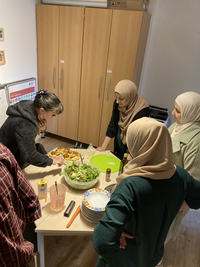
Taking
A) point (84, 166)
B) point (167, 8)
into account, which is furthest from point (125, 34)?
point (84, 166)

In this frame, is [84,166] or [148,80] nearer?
[84,166]

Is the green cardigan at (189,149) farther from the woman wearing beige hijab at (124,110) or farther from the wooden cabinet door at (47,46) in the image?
the wooden cabinet door at (47,46)

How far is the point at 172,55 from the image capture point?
131 inches

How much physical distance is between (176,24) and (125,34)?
933mm

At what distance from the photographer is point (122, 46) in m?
2.89

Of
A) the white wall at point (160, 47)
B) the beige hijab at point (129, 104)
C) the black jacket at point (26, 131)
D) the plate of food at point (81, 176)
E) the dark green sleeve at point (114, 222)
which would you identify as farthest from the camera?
the white wall at point (160, 47)

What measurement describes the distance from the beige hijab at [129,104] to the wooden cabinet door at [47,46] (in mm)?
1560

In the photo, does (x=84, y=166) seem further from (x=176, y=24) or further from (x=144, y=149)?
(x=176, y=24)

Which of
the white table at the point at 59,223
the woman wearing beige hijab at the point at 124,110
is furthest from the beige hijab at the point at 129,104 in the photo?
the white table at the point at 59,223

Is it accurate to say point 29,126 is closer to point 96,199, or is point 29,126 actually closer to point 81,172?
point 81,172

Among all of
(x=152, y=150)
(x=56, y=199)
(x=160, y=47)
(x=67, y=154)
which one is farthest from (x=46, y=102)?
(x=160, y=47)

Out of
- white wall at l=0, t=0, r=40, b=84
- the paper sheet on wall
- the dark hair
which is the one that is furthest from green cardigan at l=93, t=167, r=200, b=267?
white wall at l=0, t=0, r=40, b=84

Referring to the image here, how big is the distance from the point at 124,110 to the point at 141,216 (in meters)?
1.48

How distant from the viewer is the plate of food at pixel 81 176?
1536 millimetres
